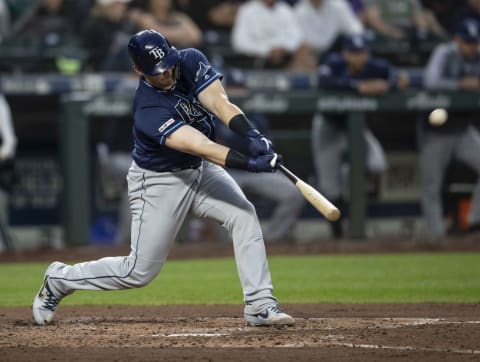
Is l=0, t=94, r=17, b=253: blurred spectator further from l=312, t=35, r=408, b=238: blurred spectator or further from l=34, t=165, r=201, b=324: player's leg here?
l=34, t=165, r=201, b=324: player's leg

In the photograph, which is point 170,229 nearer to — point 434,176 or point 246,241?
point 246,241

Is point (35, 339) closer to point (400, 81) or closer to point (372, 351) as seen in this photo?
point (372, 351)

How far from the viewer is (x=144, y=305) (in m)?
7.11

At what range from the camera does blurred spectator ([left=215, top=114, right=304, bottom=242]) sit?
11.2 meters

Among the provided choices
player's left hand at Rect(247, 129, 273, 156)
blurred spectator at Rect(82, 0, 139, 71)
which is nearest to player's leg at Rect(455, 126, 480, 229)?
blurred spectator at Rect(82, 0, 139, 71)

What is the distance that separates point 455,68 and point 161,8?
3421 mm

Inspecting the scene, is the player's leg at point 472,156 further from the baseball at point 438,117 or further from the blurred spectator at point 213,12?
the blurred spectator at point 213,12

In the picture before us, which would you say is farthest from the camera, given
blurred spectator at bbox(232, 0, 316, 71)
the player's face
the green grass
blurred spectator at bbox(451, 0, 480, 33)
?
blurred spectator at bbox(451, 0, 480, 33)

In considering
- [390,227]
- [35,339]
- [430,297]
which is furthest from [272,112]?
[35,339]

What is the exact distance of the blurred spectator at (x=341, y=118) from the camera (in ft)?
37.4

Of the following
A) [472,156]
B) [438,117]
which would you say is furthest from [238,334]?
[472,156]

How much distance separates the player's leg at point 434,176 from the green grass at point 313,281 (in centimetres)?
114

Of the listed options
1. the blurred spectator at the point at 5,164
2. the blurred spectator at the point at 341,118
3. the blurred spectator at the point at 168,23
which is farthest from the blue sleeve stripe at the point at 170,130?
the blurred spectator at the point at 168,23

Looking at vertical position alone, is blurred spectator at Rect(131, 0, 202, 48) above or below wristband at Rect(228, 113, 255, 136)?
above
